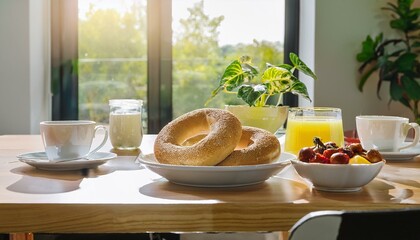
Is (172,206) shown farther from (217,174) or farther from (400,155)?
(400,155)

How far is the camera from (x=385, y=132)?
131cm

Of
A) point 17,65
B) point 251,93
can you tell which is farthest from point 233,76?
point 17,65

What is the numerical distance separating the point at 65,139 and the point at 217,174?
1.28 ft

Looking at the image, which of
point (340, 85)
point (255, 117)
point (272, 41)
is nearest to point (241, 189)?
point (255, 117)

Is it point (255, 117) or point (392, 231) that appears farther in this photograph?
point (255, 117)

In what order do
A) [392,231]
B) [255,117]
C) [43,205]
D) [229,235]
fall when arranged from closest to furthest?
[392,231] < [43,205] < [229,235] < [255,117]

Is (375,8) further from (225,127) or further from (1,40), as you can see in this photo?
(225,127)

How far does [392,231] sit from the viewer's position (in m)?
0.55

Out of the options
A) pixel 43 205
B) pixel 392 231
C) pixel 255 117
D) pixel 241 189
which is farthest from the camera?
pixel 255 117

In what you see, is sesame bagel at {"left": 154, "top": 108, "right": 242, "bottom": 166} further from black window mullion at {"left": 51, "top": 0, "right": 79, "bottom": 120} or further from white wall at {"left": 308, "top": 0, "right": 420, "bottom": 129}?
black window mullion at {"left": 51, "top": 0, "right": 79, "bottom": 120}

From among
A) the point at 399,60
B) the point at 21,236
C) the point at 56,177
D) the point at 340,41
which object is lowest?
the point at 21,236

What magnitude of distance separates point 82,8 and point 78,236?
261 centimetres

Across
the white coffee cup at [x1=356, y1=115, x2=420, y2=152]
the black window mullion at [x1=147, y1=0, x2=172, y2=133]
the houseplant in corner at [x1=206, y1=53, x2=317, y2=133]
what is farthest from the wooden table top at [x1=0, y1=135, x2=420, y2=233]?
the black window mullion at [x1=147, y1=0, x2=172, y2=133]

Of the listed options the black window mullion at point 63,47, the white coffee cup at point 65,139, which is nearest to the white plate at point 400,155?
the white coffee cup at point 65,139
